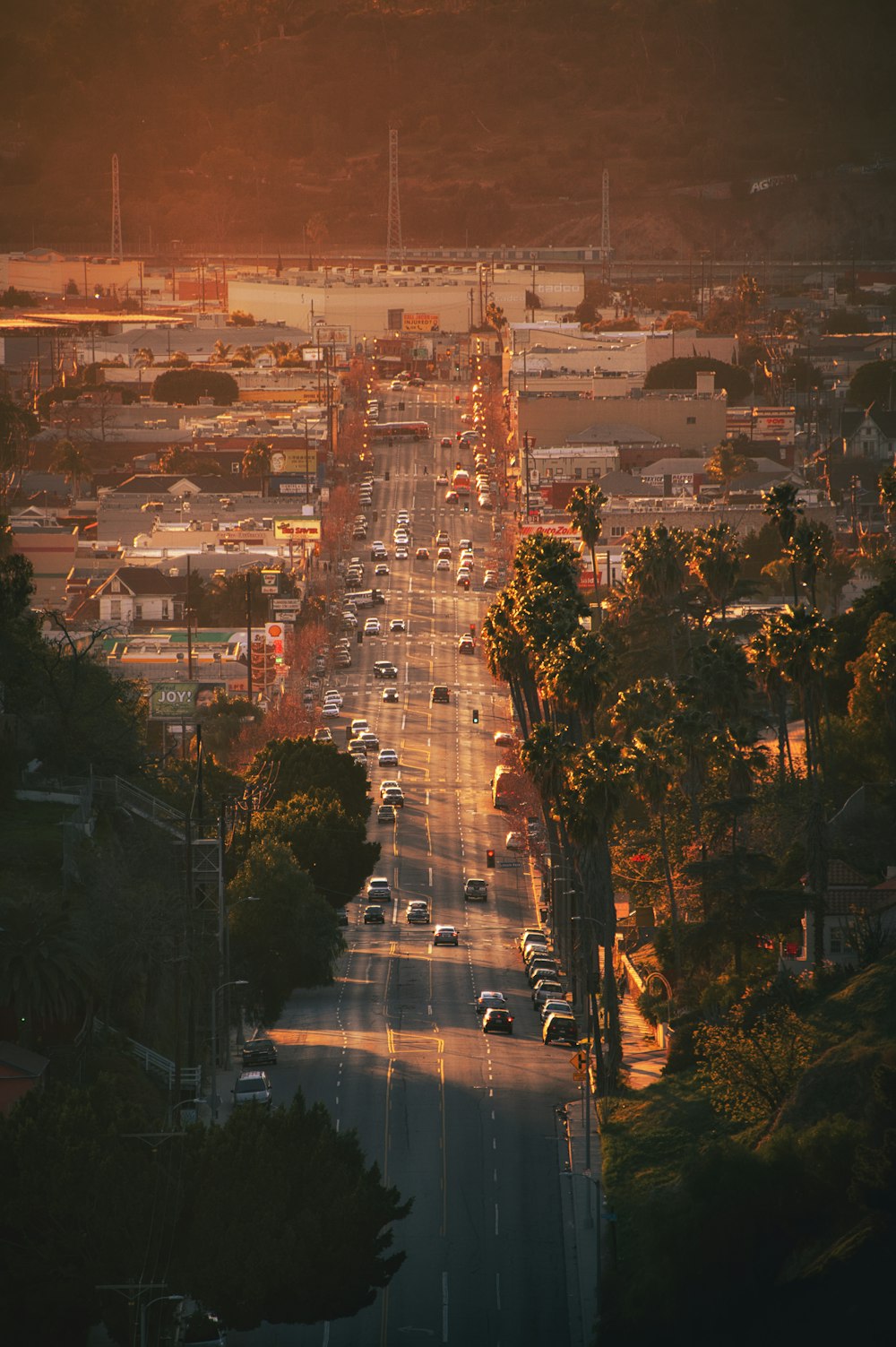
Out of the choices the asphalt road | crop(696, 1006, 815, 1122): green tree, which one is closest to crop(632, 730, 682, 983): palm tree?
the asphalt road

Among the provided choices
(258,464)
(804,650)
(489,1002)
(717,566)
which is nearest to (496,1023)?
(489,1002)

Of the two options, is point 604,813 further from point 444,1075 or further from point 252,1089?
point 252,1089

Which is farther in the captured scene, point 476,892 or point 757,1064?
point 476,892

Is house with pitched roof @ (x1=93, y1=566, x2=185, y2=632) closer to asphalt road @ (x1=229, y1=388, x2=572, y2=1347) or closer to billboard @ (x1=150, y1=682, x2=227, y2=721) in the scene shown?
asphalt road @ (x1=229, y1=388, x2=572, y2=1347)

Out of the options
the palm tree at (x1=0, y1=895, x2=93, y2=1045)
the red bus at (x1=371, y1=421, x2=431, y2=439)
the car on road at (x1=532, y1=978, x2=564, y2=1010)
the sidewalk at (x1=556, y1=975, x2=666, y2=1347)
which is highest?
the red bus at (x1=371, y1=421, x2=431, y2=439)

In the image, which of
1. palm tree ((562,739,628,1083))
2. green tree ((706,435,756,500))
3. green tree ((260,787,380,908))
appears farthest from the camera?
green tree ((706,435,756,500))

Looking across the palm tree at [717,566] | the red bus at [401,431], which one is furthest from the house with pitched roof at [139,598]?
the red bus at [401,431]
